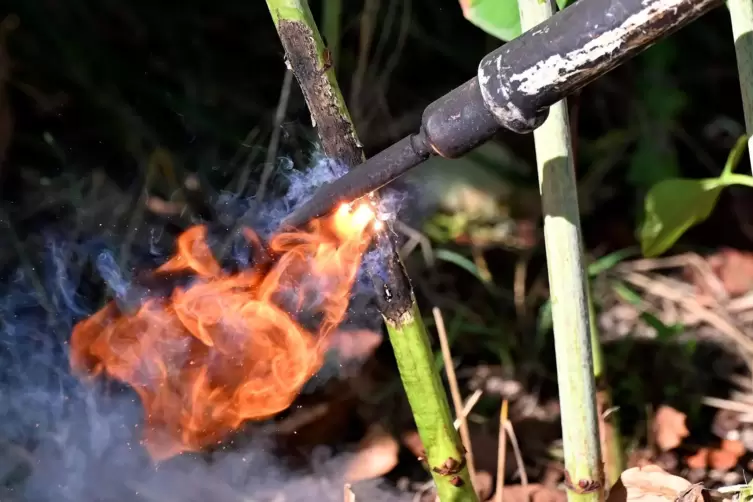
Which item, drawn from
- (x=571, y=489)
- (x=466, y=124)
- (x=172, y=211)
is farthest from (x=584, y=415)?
(x=172, y=211)

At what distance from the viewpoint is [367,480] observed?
3.12 feet

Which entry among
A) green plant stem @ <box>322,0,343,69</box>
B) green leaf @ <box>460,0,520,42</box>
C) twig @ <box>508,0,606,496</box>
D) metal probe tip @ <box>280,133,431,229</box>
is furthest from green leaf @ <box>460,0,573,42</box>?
green plant stem @ <box>322,0,343,69</box>

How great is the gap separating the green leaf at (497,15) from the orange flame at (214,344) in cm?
29

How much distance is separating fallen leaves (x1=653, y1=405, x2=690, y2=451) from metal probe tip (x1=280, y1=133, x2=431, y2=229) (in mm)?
617

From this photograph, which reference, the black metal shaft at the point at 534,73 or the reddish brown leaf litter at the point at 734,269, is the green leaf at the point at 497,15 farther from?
the reddish brown leaf litter at the point at 734,269

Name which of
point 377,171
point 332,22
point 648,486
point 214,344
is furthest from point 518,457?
point 332,22

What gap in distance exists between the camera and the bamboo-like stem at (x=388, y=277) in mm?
590

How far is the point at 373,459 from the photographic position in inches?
37.7

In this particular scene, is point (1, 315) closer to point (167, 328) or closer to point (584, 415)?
point (167, 328)

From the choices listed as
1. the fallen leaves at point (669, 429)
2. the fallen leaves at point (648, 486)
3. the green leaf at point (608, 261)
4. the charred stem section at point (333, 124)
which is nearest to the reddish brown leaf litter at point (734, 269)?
the green leaf at point (608, 261)

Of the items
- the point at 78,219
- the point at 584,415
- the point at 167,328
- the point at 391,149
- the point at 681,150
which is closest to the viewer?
the point at 391,149

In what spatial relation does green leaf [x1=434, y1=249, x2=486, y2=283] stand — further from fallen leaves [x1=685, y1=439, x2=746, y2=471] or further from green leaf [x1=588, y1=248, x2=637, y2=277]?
fallen leaves [x1=685, y1=439, x2=746, y2=471]

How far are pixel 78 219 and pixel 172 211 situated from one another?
0.47 ft

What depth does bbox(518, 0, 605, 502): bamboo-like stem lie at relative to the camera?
0.59 meters
